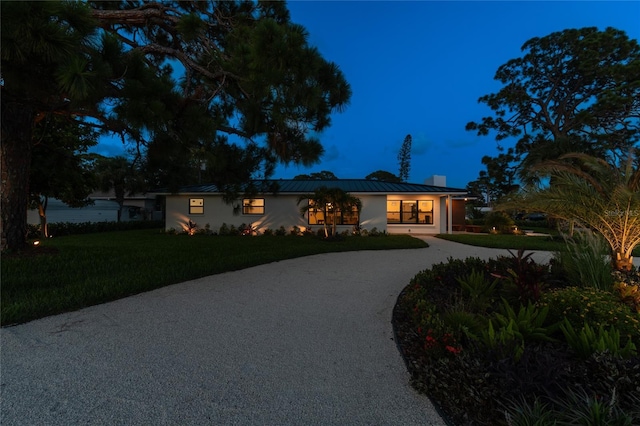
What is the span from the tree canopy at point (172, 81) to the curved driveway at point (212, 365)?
2.57 metres

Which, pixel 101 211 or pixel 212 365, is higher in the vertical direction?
pixel 101 211

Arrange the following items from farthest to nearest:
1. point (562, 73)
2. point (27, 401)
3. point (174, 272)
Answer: point (562, 73) < point (174, 272) < point (27, 401)

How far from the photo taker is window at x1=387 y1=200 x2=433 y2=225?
664 inches

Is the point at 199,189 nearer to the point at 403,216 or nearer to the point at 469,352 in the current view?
the point at 403,216

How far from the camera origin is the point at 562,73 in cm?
2175

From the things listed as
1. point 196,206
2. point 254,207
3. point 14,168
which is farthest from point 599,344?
point 196,206

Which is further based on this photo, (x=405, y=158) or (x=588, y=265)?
(x=405, y=158)

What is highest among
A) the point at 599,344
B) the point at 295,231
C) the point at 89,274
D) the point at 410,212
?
the point at 410,212

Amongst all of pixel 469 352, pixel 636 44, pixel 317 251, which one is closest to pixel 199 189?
pixel 317 251

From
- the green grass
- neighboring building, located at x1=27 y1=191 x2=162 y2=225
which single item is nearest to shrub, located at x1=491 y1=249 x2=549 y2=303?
the green grass

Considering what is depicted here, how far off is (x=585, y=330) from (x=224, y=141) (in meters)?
5.84

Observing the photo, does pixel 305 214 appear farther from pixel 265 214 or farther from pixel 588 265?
pixel 588 265

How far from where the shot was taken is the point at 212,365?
2668 mm

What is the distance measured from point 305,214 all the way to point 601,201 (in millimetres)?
12976
